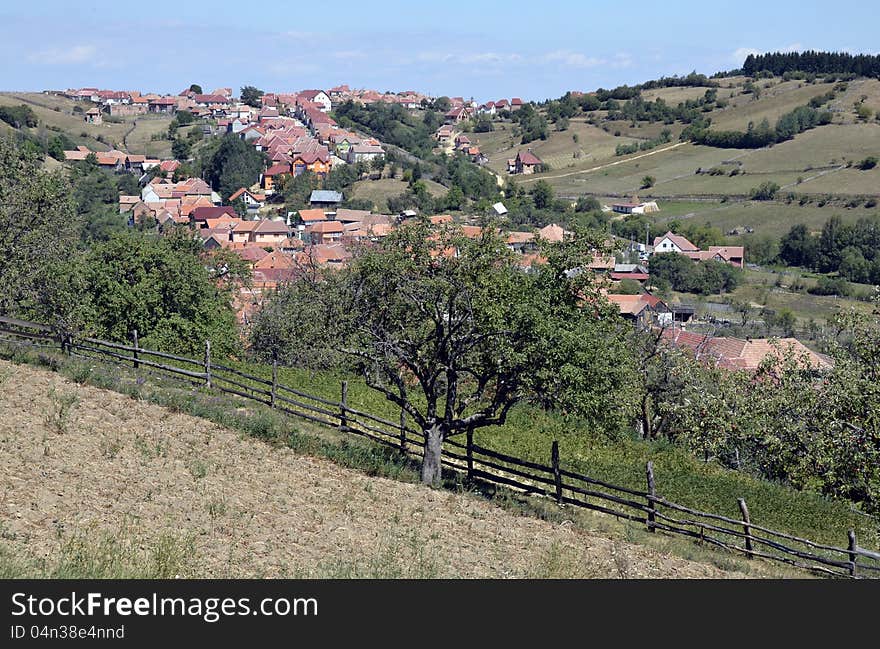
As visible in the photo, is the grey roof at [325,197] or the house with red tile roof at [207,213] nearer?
the house with red tile roof at [207,213]

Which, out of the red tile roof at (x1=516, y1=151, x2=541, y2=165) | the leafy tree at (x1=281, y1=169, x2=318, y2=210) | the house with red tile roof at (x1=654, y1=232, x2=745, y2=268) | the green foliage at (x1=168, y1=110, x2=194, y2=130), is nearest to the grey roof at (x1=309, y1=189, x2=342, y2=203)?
the leafy tree at (x1=281, y1=169, x2=318, y2=210)

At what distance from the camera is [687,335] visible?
56875 mm

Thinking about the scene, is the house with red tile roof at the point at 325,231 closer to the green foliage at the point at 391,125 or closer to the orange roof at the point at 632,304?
the orange roof at the point at 632,304

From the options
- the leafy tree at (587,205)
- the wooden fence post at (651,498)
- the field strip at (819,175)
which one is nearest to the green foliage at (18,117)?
the leafy tree at (587,205)

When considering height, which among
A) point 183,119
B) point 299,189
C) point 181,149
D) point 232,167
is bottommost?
point 299,189

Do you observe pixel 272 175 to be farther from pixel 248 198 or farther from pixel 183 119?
pixel 183 119

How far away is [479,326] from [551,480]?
3.93 m

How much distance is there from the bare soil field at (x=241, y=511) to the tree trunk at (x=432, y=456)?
0.59 metres

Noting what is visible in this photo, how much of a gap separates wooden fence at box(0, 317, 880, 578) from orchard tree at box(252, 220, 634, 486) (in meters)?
1.81

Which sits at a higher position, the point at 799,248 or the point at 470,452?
the point at 470,452

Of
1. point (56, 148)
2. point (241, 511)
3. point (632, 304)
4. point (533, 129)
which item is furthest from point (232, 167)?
point (241, 511)

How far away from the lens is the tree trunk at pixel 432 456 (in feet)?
59.8

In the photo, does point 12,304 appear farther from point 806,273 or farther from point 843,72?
point 843,72

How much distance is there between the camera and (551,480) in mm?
18703
